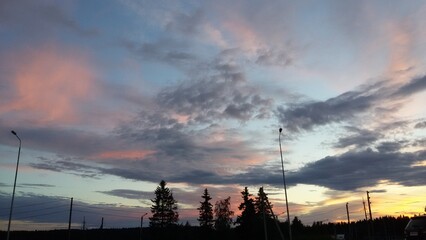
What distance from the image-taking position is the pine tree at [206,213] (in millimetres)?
103562

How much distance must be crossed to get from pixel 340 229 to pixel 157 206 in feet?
354

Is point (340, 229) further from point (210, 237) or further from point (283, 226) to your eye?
point (210, 237)

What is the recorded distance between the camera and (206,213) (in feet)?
342

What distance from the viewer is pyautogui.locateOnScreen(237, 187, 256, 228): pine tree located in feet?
307

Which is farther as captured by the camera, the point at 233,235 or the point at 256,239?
the point at 233,235

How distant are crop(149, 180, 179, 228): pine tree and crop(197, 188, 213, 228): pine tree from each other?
6.20 meters

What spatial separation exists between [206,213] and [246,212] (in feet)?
40.7

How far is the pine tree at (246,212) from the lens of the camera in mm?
93500

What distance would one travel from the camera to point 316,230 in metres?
166

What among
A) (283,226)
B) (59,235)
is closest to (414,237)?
(283,226)

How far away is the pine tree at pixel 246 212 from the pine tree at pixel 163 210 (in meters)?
16.7

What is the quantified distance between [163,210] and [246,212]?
20886 mm

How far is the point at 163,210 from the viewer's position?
10425cm

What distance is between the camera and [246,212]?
9581 cm
